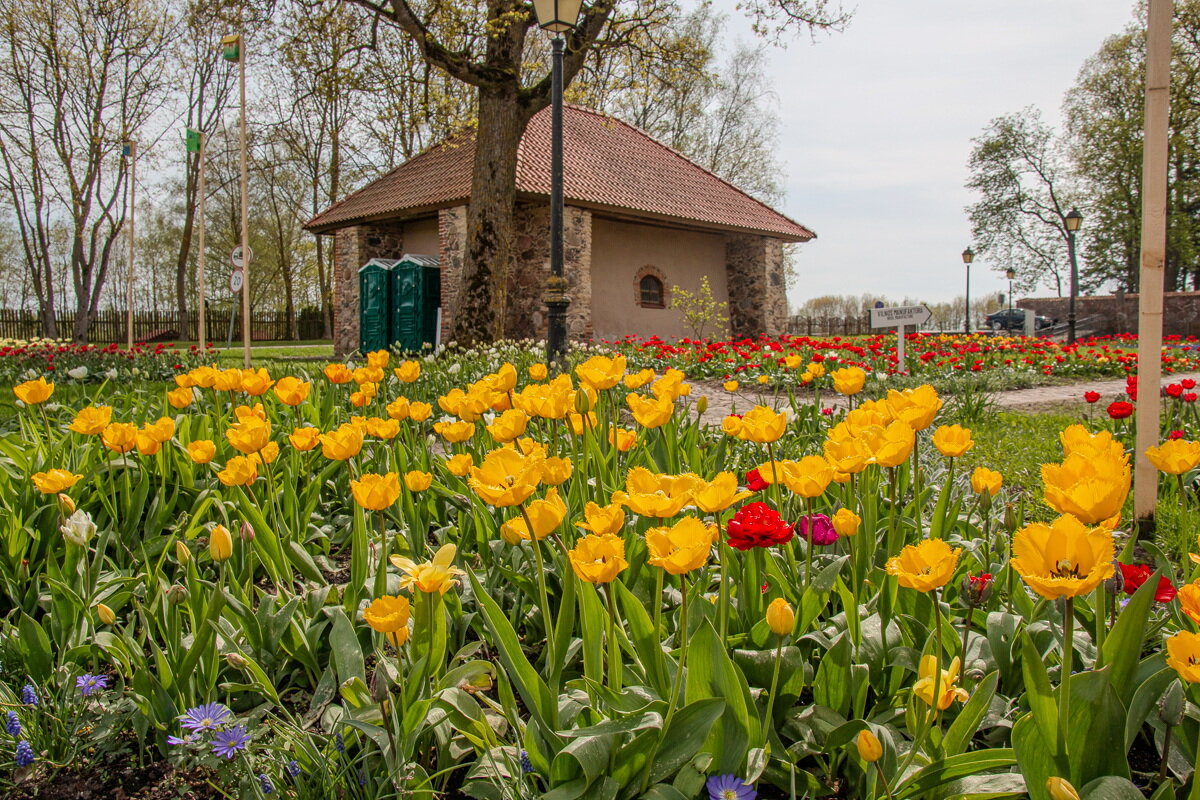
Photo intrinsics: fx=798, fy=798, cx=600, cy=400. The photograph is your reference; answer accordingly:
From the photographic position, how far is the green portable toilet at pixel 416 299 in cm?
1612

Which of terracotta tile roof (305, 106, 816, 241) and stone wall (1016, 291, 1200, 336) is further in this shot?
stone wall (1016, 291, 1200, 336)

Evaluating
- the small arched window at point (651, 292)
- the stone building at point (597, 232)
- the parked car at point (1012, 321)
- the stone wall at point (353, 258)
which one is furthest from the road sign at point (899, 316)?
the parked car at point (1012, 321)

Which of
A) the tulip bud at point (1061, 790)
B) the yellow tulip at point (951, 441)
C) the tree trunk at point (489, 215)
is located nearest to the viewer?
the tulip bud at point (1061, 790)

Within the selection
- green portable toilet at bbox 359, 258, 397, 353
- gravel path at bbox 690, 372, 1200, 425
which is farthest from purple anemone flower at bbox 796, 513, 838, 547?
green portable toilet at bbox 359, 258, 397, 353

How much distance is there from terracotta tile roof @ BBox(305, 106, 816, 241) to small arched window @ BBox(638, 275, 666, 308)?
4.99 ft

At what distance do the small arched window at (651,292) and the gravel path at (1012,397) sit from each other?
806cm

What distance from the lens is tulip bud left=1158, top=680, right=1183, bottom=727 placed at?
1.18 meters

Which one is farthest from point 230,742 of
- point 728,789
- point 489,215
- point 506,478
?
point 489,215

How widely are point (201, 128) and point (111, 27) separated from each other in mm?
3698

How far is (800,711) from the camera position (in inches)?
59.2

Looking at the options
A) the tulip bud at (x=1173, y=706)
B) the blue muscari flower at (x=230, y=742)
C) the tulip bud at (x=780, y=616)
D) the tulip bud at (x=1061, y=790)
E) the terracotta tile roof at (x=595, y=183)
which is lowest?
the blue muscari flower at (x=230, y=742)

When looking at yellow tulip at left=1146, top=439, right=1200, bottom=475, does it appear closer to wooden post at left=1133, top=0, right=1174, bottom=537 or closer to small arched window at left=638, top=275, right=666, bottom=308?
wooden post at left=1133, top=0, right=1174, bottom=537

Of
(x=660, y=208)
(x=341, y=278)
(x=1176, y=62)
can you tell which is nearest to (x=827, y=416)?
(x=660, y=208)

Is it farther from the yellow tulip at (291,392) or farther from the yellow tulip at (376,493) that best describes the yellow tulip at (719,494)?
the yellow tulip at (291,392)
